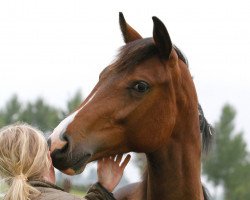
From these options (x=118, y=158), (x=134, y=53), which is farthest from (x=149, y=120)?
(x=134, y=53)

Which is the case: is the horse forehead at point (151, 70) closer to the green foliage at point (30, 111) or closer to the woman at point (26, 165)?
the woman at point (26, 165)

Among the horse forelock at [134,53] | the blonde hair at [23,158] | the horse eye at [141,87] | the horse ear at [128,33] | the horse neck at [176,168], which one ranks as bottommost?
the horse neck at [176,168]

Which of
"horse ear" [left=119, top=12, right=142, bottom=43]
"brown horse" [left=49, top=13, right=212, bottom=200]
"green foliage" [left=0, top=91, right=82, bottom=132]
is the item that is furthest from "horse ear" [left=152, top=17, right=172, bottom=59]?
"green foliage" [left=0, top=91, right=82, bottom=132]

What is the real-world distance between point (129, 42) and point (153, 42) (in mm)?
329

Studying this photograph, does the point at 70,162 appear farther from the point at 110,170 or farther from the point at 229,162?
the point at 229,162

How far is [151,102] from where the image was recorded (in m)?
4.47

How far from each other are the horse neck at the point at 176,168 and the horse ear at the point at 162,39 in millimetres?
640

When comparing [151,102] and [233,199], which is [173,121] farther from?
[233,199]

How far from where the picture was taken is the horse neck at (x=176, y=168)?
461cm

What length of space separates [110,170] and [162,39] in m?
1.14

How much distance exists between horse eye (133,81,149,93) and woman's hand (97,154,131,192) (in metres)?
0.55

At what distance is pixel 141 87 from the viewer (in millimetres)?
4430

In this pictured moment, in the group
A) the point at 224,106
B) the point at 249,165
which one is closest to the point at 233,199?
the point at 249,165

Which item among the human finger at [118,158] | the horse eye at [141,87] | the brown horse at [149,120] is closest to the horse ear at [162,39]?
the brown horse at [149,120]
